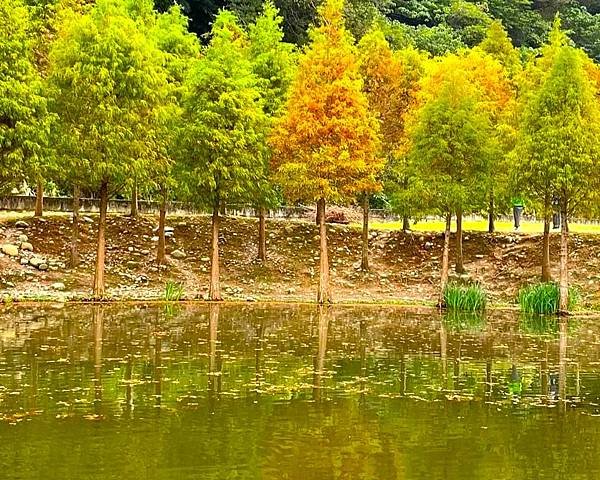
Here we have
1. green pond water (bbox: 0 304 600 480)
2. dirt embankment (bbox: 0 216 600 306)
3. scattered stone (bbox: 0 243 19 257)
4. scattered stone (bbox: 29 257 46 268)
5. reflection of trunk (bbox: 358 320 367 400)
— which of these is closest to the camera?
green pond water (bbox: 0 304 600 480)

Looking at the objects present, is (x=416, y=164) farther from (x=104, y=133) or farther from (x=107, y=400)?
(x=107, y=400)

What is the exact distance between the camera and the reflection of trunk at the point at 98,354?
14.1 m

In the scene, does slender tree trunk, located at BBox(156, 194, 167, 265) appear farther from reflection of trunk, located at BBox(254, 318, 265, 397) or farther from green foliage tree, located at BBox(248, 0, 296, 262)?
reflection of trunk, located at BBox(254, 318, 265, 397)

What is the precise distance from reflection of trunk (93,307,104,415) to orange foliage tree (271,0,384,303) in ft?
29.0

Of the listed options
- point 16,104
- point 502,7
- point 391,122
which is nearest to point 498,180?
point 391,122

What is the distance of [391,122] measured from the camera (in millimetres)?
39438

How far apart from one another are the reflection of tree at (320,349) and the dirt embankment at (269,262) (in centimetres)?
483

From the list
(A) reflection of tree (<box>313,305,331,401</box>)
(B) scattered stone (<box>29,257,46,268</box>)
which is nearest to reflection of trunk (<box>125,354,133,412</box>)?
(A) reflection of tree (<box>313,305,331,401</box>)

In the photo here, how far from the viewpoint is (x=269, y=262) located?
39.9m

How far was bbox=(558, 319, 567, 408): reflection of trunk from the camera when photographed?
15.7 m

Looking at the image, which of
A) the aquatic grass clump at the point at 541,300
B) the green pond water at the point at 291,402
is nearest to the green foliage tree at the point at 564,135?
the aquatic grass clump at the point at 541,300

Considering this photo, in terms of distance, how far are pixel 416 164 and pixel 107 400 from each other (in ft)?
71.4

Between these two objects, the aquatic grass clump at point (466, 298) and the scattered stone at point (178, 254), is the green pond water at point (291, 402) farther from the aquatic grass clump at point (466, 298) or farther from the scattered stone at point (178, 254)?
the scattered stone at point (178, 254)

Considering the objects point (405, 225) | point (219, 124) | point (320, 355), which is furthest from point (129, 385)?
point (405, 225)
